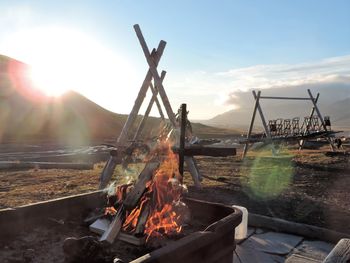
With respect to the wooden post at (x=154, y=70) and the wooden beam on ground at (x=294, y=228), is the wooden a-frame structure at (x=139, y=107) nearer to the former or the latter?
the wooden post at (x=154, y=70)

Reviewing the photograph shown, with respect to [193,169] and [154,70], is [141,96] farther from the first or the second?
[193,169]

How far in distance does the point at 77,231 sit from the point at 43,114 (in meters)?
64.4

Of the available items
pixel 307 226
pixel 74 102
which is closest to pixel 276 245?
pixel 307 226

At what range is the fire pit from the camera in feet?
10.8

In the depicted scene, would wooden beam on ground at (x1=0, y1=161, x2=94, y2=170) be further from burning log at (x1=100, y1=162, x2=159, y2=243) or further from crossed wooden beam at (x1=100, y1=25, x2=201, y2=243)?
burning log at (x1=100, y1=162, x2=159, y2=243)

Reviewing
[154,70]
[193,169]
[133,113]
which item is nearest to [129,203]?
[193,169]

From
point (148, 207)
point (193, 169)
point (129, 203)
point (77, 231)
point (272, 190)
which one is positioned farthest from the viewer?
point (272, 190)

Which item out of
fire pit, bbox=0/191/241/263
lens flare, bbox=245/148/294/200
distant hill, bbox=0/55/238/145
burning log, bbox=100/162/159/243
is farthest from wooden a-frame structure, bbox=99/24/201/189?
distant hill, bbox=0/55/238/145

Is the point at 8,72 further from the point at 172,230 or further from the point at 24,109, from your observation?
the point at 172,230

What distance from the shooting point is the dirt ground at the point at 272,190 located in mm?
7299

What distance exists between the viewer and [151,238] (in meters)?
4.14

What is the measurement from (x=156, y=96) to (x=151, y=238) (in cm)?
684

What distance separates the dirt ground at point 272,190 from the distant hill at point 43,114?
128ft

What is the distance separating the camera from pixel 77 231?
175 inches
